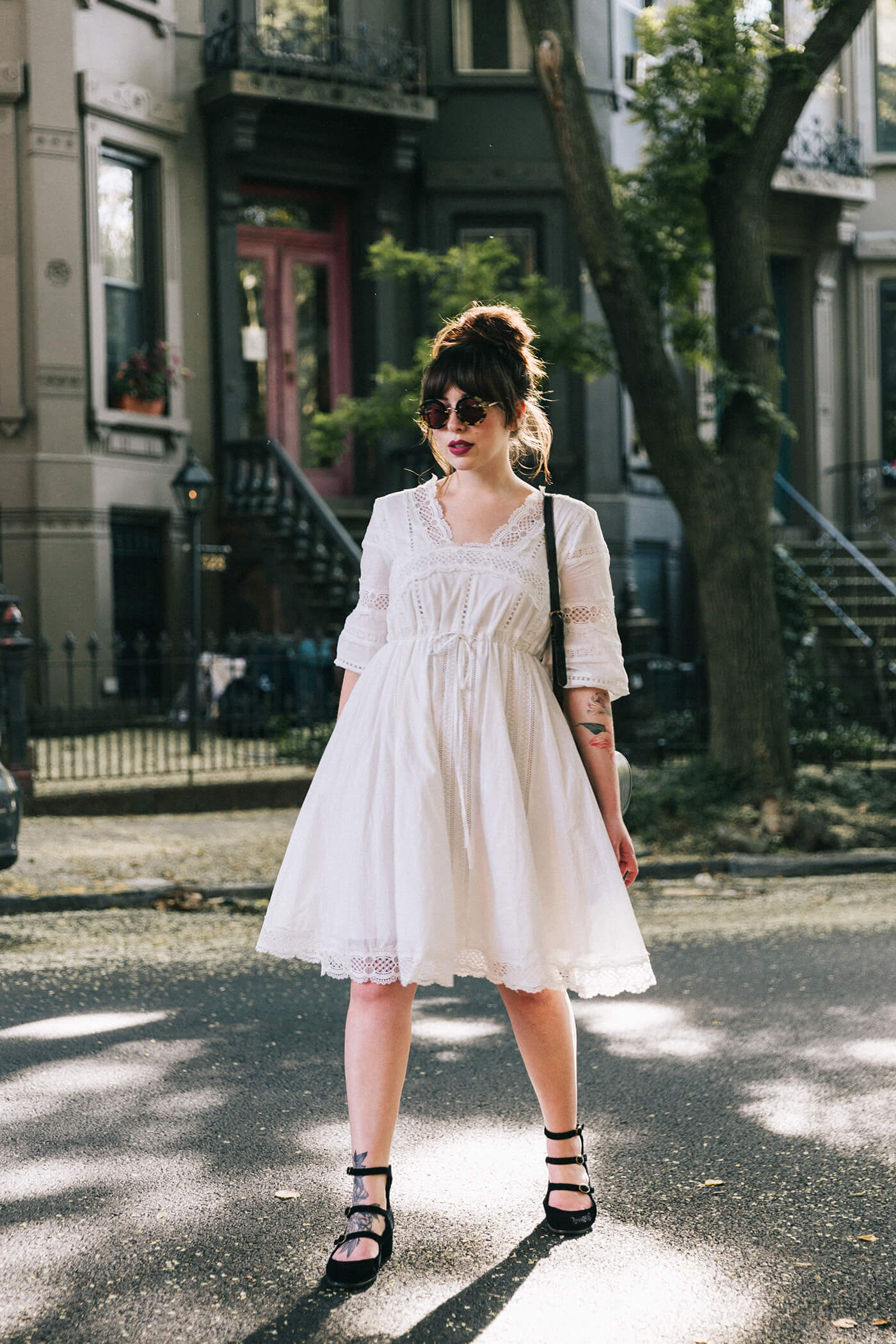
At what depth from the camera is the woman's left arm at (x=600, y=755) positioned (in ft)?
10.7

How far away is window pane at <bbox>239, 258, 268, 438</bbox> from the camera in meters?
16.9

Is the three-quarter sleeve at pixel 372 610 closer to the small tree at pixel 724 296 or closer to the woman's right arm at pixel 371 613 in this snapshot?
the woman's right arm at pixel 371 613

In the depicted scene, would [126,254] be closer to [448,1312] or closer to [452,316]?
[452,316]

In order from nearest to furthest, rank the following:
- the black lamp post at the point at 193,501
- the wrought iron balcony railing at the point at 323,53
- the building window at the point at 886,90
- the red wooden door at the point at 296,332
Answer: the black lamp post at the point at 193,501 < the wrought iron balcony railing at the point at 323,53 < the red wooden door at the point at 296,332 < the building window at the point at 886,90

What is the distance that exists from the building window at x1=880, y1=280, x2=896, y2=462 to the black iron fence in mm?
10458

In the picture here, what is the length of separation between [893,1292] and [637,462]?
1569cm

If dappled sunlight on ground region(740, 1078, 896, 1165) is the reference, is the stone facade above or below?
above

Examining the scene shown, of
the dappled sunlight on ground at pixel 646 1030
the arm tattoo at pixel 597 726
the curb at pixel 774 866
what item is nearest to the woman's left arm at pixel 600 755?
the arm tattoo at pixel 597 726

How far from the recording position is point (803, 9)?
62.1ft

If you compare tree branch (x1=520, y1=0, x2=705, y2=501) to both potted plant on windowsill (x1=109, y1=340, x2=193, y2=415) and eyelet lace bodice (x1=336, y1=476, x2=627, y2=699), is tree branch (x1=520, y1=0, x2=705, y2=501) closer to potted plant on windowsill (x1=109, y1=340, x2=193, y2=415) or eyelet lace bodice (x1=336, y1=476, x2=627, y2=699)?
potted plant on windowsill (x1=109, y1=340, x2=193, y2=415)

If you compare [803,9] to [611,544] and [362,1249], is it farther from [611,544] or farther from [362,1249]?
[362,1249]

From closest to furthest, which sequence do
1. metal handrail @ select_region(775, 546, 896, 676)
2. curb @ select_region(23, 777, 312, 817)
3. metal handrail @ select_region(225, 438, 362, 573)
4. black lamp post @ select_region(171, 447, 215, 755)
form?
curb @ select_region(23, 777, 312, 817)
metal handrail @ select_region(225, 438, 362, 573)
black lamp post @ select_region(171, 447, 215, 755)
metal handrail @ select_region(775, 546, 896, 676)

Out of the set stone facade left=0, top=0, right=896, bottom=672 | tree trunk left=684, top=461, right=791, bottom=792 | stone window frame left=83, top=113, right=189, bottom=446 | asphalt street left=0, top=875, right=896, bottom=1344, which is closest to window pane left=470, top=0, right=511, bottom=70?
stone facade left=0, top=0, right=896, bottom=672

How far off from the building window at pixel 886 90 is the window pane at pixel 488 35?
600cm
